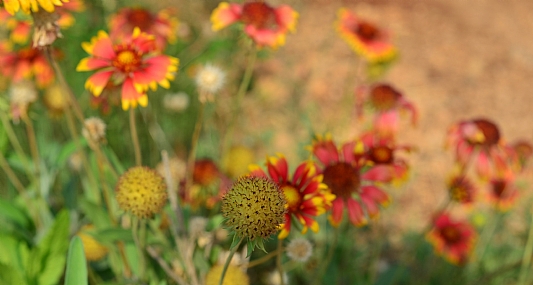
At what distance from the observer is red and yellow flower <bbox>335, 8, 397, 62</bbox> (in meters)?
2.22

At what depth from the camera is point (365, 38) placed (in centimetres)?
229

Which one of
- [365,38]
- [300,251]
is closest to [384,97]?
[365,38]

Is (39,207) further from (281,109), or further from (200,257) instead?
(281,109)

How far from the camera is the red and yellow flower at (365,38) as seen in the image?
2223 mm

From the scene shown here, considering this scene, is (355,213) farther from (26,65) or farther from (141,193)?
(26,65)

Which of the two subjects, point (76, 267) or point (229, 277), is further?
point (229, 277)

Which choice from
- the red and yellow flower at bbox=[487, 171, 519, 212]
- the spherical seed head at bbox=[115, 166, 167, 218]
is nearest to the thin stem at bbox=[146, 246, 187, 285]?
the spherical seed head at bbox=[115, 166, 167, 218]

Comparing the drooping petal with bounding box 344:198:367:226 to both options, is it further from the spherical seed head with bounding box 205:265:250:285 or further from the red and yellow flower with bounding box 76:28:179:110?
the red and yellow flower with bounding box 76:28:179:110

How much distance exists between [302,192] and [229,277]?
332 millimetres

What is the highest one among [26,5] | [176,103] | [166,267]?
[26,5]

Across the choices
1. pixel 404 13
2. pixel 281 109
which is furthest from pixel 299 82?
pixel 404 13

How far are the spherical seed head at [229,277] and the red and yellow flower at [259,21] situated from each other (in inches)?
30.5

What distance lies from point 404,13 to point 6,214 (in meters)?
3.97

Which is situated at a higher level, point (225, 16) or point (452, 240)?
point (225, 16)
